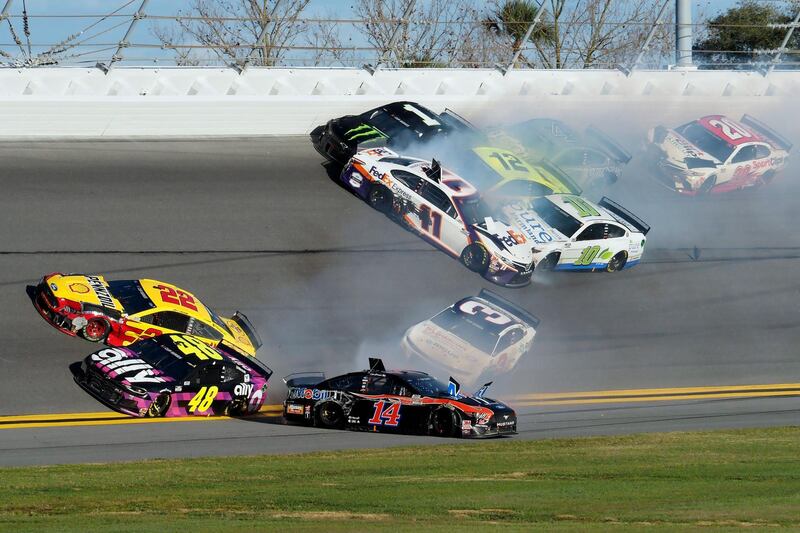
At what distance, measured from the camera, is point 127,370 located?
15.0m

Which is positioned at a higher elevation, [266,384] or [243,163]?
[266,384]

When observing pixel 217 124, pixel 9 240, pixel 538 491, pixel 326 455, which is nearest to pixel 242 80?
pixel 217 124

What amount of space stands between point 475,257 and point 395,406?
6816 mm

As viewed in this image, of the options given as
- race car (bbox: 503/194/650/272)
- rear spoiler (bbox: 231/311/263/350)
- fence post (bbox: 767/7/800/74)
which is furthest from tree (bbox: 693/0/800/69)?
rear spoiler (bbox: 231/311/263/350)

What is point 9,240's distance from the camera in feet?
66.7

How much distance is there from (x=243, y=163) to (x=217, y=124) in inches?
76.7

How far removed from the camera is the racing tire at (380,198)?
2227cm

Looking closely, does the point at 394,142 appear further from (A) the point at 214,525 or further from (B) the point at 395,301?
(A) the point at 214,525

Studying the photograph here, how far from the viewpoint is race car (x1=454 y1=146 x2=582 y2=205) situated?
73.3ft

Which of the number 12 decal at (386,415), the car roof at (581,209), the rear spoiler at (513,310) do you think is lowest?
Result: the car roof at (581,209)

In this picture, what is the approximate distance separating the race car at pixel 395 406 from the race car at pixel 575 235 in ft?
22.4

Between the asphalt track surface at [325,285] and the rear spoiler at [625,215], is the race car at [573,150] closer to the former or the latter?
the asphalt track surface at [325,285]

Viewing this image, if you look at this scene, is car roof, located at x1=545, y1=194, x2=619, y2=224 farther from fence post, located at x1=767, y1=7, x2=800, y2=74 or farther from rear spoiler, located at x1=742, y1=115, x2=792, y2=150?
fence post, located at x1=767, y1=7, x2=800, y2=74

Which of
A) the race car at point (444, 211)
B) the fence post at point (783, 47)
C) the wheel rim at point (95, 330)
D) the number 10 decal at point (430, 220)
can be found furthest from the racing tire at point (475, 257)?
the fence post at point (783, 47)
